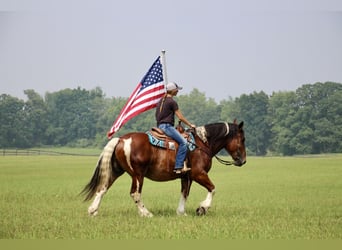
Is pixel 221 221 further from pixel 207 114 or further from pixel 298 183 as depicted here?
pixel 207 114

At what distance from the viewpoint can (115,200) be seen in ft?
54.9

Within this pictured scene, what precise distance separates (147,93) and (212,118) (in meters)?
42.6

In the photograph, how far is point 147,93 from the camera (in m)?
14.0

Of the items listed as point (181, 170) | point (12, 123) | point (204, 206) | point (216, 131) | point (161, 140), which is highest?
point (12, 123)

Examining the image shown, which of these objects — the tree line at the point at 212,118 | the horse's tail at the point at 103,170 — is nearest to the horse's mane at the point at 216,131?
the horse's tail at the point at 103,170

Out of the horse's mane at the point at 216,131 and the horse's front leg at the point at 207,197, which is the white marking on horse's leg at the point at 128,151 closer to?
the horse's front leg at the point at 207,197

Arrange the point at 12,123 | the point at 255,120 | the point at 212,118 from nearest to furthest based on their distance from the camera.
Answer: the point at 12,123 → the point at 255,120 → the point at 212,118

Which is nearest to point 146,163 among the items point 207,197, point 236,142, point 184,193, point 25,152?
point 184,193

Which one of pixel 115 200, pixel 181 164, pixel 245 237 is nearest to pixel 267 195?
pixel 115 200

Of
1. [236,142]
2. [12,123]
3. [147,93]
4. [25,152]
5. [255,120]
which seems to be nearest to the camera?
[236,142]

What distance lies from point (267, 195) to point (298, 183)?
5.42 meters

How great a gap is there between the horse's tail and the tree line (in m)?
32.2

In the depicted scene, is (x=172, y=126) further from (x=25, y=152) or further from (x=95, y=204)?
(x=25, y=152)

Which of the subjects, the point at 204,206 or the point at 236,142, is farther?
the point at 236,142
